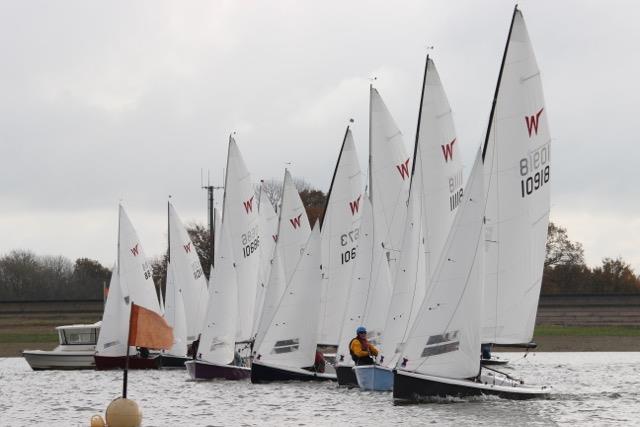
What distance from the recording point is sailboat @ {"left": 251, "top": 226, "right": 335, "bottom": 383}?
142 feet

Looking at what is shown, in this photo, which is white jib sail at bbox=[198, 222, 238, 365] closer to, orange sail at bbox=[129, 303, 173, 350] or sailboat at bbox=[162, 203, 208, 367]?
sailboat at bbox=[162, 203, 208, 367]

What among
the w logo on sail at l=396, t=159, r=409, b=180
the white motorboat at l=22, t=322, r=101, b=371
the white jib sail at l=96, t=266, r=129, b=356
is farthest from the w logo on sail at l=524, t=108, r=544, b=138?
the white motorboat at l=22, t=322, r=101, b=371

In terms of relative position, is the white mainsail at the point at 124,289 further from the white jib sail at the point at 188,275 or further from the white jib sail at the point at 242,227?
the white jib sail at the point at 242,227

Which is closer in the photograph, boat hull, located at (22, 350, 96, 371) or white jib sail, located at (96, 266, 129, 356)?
white jib sail, located at (96, 266, 129, 356)

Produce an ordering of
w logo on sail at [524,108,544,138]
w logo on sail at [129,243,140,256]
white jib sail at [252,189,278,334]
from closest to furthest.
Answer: w logo on sail at [524,108,544,138], white jib sail at [252,189,278,334], w logo on sail at [129,243,140,256]

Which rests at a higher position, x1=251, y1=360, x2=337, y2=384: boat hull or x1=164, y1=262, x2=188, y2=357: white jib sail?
x1=164, y1=262, x2=188, y2=357: white jib sail

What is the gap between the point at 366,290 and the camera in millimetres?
43656

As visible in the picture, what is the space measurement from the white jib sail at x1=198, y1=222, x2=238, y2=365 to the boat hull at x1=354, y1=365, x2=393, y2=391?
369 inches

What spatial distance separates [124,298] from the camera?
61.5 metres

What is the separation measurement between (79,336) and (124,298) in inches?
151

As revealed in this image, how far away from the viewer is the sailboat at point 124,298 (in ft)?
195

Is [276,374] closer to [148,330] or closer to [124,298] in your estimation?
[148,330]

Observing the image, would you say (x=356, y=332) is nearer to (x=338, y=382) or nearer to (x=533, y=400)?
(x=338, y=382)

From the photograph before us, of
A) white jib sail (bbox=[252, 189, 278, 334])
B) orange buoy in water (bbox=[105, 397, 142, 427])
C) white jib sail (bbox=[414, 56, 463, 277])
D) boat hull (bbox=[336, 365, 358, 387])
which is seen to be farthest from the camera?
white jib sail (bbox=[252, 189, 278, 334])
